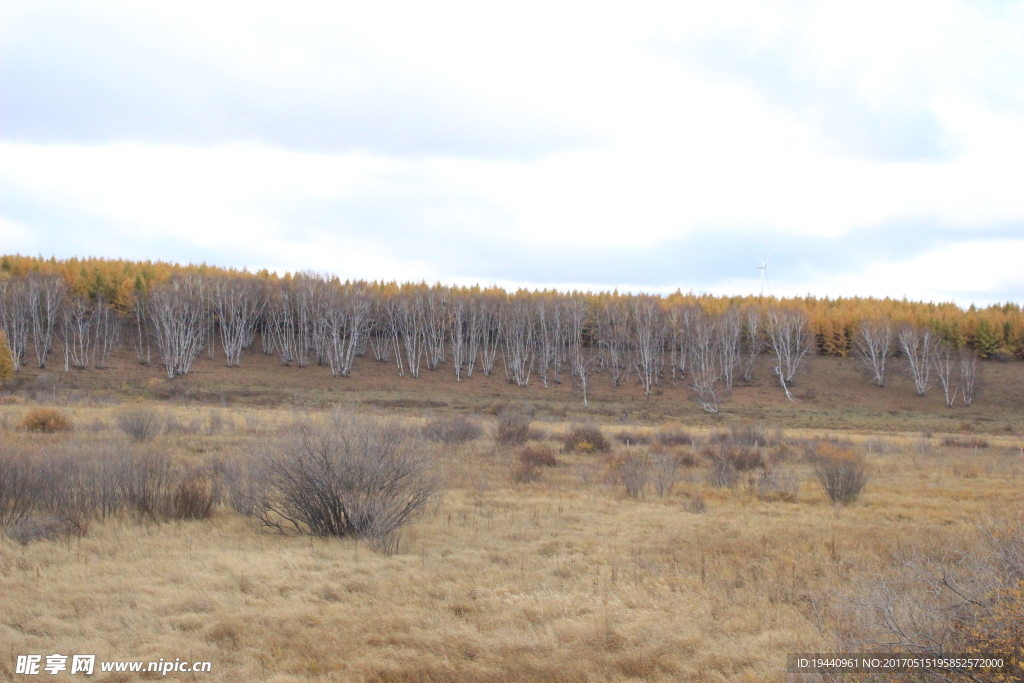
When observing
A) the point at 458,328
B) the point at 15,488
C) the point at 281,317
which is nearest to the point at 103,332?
the point at 281,317

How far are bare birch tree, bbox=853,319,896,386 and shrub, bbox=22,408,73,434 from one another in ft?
227

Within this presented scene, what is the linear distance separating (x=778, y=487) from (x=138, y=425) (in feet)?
63.4

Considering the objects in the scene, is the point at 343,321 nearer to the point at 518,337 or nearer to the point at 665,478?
the point at 518,337

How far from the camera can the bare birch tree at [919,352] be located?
219 ft

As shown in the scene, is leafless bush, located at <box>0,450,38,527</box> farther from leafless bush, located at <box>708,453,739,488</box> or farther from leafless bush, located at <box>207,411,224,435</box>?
leafless bush, located at <box>708,453,739,488</box>

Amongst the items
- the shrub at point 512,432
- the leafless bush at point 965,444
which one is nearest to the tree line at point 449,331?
the leafless bush at point 965,444

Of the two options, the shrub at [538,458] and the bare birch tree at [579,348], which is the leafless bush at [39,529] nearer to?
the shrub at [538,458]

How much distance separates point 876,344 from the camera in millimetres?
70312

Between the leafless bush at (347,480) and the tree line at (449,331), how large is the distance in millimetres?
53454

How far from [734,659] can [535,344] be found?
7104cm

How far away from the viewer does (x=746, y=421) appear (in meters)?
47.2

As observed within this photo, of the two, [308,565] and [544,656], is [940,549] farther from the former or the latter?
[308,565]

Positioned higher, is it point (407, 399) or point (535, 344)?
point (535, 344)

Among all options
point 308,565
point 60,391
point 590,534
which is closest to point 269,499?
point 308,565
